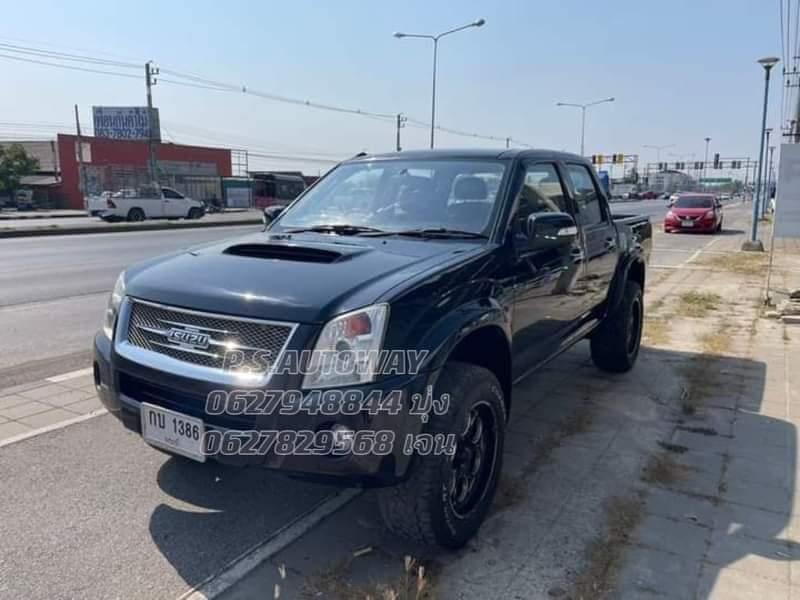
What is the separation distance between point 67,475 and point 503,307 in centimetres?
259

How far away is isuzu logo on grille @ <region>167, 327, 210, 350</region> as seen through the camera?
2.67m

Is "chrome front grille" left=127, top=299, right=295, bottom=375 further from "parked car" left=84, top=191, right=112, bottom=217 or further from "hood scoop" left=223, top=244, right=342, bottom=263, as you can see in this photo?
"parked car" left=84, top=191, right=112, bottom=217

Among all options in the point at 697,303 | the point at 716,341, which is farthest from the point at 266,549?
the point at 697,303

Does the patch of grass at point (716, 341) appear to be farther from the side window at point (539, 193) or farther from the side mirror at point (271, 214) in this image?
the side mirror at point (271, 214)

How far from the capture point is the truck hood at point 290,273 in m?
2.58

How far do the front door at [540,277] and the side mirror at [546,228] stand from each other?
4cm

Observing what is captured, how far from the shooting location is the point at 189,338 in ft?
8.89

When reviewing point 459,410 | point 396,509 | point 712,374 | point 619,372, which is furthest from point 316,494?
point 712,374

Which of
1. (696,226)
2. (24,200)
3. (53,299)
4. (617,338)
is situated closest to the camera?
(617,338)

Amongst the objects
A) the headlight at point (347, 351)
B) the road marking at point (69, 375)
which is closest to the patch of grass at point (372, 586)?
the headlight at point (347, 351)

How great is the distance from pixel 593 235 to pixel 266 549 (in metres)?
3.33

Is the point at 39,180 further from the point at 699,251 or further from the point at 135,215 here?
the point at 699,251

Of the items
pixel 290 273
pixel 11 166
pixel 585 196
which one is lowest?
pixel 290 273

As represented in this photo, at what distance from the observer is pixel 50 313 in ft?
26.0
